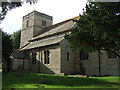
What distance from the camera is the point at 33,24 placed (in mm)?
32969

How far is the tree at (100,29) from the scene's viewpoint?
369 inches

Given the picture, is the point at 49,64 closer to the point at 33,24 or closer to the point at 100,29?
the point at 100,29

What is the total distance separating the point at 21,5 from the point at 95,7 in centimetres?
697

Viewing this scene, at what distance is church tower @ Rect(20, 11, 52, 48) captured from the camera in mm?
32969

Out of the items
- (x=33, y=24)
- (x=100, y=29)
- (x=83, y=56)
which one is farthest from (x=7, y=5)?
(x=33, y=24)

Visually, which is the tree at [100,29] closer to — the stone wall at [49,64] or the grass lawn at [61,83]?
the grass lawn at [61,83]

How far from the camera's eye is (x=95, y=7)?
35.4 feet

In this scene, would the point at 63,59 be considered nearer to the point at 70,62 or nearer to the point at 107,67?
the point at 70,62

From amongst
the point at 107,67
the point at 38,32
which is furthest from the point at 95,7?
the point at 38,32

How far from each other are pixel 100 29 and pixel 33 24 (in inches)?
1018

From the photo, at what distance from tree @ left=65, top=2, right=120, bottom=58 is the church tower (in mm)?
22679

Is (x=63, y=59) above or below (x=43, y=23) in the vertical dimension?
below

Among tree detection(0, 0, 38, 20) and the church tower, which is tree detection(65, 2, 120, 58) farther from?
the church tower

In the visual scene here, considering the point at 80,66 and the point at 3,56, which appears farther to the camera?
the point at 3,56
